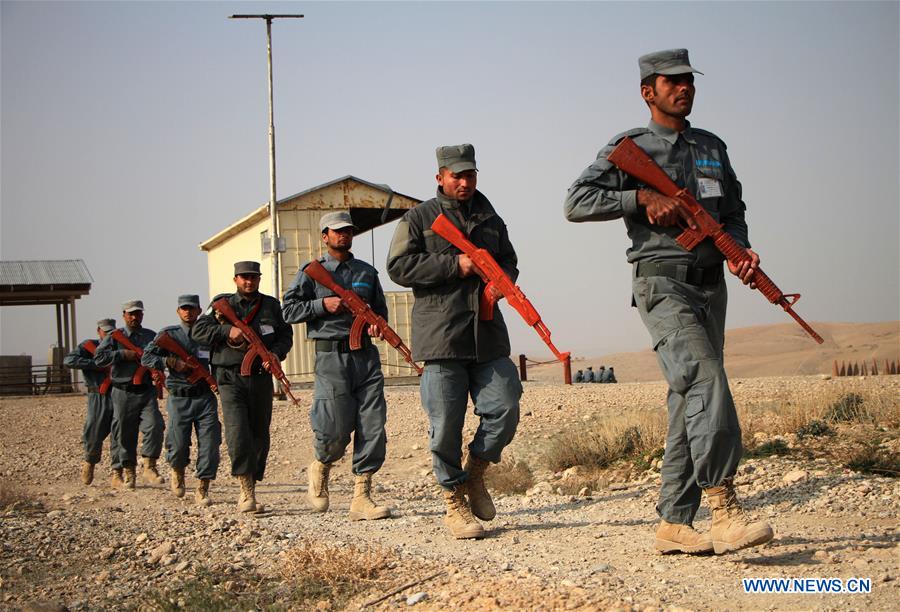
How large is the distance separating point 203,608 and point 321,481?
326 cm

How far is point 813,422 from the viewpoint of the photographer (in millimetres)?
9289

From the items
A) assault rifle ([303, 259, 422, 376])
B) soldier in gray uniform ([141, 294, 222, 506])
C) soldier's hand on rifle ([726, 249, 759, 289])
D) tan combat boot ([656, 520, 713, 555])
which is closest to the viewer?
tan combat boot ([656, 520, 713, 555])

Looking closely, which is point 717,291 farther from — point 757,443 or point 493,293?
point 757,443

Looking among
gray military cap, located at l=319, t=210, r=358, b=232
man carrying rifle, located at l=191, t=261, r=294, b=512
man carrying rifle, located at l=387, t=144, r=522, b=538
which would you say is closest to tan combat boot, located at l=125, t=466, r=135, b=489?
man carrying rifle, located at l=191, t=261, r=294, b=512

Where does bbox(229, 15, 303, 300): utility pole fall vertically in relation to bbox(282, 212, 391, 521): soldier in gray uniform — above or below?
above

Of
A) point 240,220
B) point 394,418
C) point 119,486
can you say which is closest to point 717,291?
point 119,486

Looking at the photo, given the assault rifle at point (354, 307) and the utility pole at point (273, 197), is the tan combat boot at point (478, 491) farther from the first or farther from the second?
the utility pole at point (273, 197)

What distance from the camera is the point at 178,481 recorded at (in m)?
11.5

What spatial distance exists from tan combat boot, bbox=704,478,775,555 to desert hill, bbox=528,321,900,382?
24776 mm

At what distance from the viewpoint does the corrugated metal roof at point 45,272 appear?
30500 mm

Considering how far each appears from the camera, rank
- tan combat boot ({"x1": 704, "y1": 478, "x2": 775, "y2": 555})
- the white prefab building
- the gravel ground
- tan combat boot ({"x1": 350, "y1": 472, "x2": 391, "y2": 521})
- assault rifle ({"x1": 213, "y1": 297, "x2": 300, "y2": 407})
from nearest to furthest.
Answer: the gravel ground, tan combat boot ({"x1": 704, "y1": 478, "x2": 775, "y2": 555}), tan combat boot ({"x1": 350, "y1": 472, "x2": 391, "y2": 521}), assault rifle ({"x1": 213, "y1": 297, "x2": 300, "y2": 407}), the white prefab building

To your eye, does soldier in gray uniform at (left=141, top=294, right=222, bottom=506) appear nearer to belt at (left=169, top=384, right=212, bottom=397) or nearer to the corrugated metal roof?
belt at (left=169, top=384, right=212, bottom=397)

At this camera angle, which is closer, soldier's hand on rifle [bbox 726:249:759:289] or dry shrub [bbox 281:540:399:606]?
Answer: dry shrub [bbox 281:540:399:606]

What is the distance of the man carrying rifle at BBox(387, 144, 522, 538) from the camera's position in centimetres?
650
